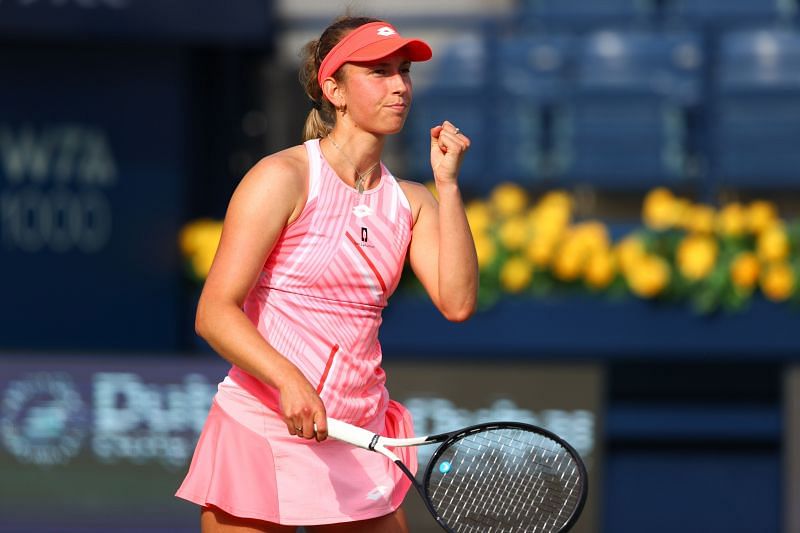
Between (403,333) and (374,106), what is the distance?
3.30m

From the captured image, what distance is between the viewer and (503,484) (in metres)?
3.06

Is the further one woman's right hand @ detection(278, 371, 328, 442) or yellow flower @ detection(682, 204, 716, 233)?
yellow flower @ detection(682, 204, 716, 233)

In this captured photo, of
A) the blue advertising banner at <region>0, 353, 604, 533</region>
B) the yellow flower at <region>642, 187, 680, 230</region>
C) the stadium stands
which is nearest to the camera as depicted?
the blue advertising banner at <region>0, 353, 604, 533</region>

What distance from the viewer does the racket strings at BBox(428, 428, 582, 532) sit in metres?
3.00

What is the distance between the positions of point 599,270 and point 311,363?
10.9 feet

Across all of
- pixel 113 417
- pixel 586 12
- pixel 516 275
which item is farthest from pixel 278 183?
pixel 586 12

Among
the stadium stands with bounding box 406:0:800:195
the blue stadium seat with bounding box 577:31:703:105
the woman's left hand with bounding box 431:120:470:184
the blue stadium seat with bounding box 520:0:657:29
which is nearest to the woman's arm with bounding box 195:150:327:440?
the woman's left hand with bounding box 431:120:470:184

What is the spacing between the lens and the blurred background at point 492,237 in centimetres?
570

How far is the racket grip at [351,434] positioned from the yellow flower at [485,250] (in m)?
3.35

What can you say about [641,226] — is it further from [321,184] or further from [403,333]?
[321,184]

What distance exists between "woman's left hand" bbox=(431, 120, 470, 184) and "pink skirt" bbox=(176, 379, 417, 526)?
588mm

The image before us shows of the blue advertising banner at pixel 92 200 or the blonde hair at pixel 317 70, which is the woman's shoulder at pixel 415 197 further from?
the blue advertising banner at pixel 92 200

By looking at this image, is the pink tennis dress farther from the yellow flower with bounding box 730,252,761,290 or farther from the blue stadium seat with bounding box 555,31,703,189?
the blue stadium seat with bounding box 555,31,703,189

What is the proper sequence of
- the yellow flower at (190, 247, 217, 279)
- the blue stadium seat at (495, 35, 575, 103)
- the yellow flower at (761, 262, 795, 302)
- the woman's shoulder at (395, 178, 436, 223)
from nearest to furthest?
the woman's shoulder at (395, 178, 436, 223)
the yellow flower at (761, 262, 795, 302)
the yellow flower at (190, 247, 217, 279)
the blue stadium seat at (495, 35, 575, 103)
